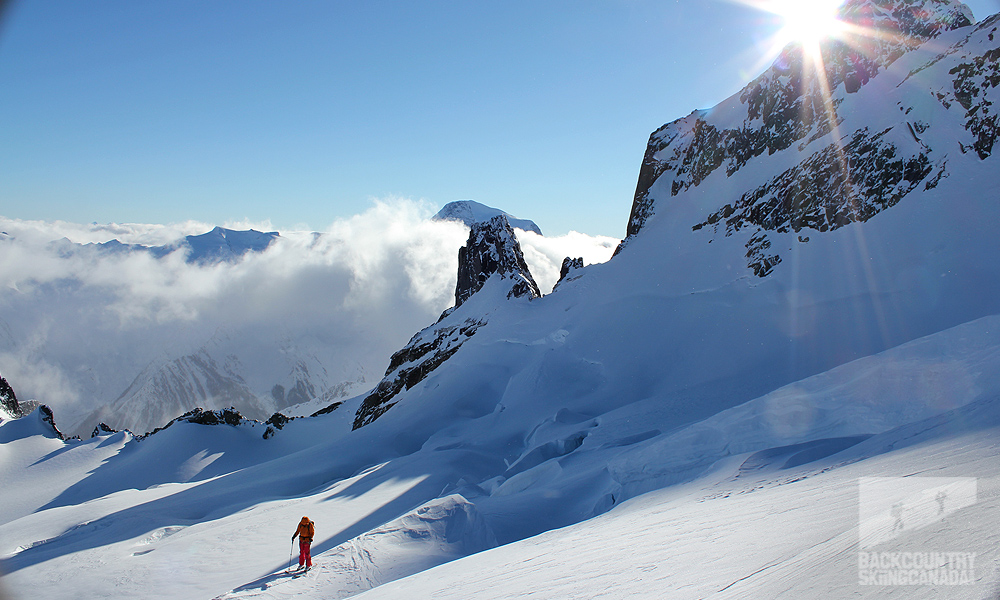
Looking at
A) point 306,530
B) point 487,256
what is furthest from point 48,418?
point 306,530

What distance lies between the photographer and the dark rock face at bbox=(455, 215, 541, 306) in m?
78.9

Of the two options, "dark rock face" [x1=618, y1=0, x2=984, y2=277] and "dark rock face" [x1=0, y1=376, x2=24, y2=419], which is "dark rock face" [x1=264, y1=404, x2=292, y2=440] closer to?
"dark rock face" [x1=0, y1=376, x2=24, y2=419]

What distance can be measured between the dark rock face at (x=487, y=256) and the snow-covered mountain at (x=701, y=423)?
17.8 m

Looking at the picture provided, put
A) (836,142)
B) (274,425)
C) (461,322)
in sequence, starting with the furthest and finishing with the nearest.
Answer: (274,425) < (461,322) < (836,142)

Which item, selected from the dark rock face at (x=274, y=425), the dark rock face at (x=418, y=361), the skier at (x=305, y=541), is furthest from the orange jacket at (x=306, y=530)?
the dark rock face at (x=274, y=425)

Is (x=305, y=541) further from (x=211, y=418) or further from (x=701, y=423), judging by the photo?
(x=211, y=418)

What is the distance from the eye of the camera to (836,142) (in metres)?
37.2

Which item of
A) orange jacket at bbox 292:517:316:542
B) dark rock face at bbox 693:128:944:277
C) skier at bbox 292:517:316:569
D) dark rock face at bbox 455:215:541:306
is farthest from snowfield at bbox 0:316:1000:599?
dark rock face at bbox 455:215:541:306

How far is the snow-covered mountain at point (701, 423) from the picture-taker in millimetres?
7070

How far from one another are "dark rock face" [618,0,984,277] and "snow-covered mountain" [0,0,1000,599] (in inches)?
8.0

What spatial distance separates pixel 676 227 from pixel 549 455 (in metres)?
29.2

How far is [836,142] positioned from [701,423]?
30038mm

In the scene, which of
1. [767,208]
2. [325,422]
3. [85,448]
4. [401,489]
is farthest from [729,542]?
[325,422]

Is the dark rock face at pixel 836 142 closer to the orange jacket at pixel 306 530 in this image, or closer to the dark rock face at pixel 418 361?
the dark rock face at pixel 418 361
